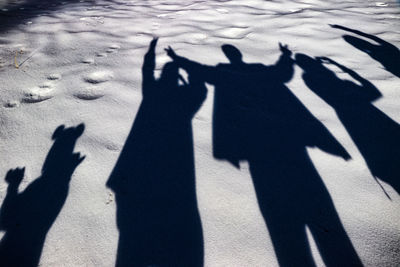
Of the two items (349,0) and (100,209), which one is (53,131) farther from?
(349,0)

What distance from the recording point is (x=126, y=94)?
2.32 meters

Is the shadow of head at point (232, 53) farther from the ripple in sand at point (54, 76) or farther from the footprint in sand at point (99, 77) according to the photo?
the ripple in sand at point (54, 76)

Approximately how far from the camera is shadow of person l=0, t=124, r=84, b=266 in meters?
1.26

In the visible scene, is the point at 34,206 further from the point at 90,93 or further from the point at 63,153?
the point at 90,93

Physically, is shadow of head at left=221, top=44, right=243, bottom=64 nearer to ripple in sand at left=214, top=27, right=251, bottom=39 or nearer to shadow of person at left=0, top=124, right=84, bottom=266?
ripple in sand at left=214, top=27, right=251, bottom=39

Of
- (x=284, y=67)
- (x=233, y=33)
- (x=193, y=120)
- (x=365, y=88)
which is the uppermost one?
(x=233, y=33)

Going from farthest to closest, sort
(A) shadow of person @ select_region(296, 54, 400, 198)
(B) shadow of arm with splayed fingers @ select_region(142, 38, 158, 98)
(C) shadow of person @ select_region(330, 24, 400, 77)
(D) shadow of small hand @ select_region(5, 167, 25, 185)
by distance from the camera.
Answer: (C) shadow of person @ select_region(330, 24, 400, 77)
(B) shadow of arm with splayed fingers @ select_region(142, 38, 158, 98)
(A) shadow of person @ select_region(296, 54, 400, 198)
(D) shadow of small hand @ select_region(5, 167, 25, 185)

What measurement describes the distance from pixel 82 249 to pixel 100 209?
233 mm

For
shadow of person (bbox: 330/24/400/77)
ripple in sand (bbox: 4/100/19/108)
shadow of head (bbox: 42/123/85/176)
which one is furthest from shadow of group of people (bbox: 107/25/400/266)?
ripple in sand (bbox: 4/100/19/108)

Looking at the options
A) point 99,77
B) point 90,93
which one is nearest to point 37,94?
point 90,93

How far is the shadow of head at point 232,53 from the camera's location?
2.84 metres

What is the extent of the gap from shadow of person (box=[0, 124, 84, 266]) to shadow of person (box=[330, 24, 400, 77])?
10.9 ft

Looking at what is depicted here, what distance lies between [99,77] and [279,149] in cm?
197

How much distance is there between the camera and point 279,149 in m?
1.81
